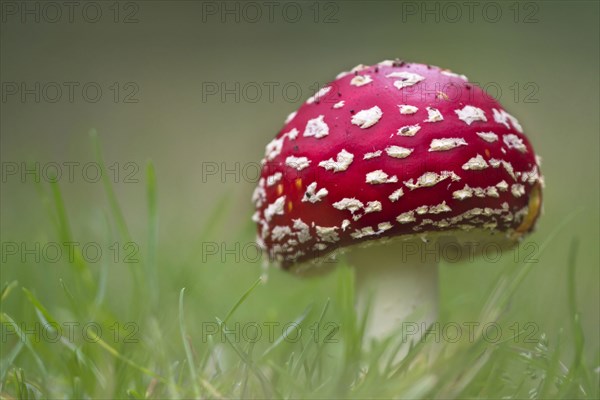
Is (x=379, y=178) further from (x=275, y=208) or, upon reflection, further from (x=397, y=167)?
(x=275, y=208)

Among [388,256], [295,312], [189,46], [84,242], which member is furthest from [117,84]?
[388,256]

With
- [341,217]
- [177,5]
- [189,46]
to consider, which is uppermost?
[177,5]

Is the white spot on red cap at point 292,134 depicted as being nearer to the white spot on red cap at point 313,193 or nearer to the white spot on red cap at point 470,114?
the white spot on red cap at point 313,193

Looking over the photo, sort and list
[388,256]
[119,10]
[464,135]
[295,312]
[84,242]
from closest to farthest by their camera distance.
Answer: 1. [464,135]
2. [388,256]
3. [295,312]
4. [84,242]
5. [119,10]

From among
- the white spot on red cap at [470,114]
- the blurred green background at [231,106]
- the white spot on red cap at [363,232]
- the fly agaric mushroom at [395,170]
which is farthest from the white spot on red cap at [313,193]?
the blurred green background at [231,106]

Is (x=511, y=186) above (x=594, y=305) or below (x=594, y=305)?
above

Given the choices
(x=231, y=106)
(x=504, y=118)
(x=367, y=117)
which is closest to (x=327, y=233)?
(x=367, y=117)

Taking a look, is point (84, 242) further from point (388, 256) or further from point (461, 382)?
point (461, 382)
